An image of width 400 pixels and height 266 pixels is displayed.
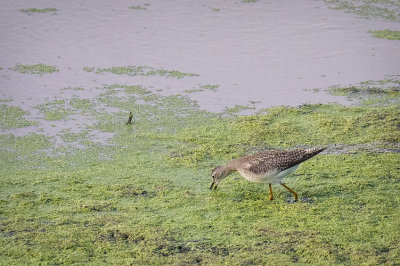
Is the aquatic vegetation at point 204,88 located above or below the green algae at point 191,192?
above

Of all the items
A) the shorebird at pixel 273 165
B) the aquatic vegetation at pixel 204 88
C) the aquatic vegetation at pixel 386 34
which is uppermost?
the aquatic vegetation at pixel 386 34

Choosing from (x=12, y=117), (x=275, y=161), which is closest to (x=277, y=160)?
(x=275, y=161)

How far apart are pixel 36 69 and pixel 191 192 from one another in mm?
5401

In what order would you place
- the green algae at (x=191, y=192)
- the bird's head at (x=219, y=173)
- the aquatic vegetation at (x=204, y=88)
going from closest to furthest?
the green algae at (x=191, y=192)
the bird's head at (x=219, y=173)
the aquatic vegetation at (x=204, y=88)

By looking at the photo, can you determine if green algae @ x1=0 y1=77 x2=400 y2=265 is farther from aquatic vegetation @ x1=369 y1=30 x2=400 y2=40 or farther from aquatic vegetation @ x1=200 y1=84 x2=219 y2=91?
aquatic vegetation @ x1=369 y1=30 x2=400 y2=40

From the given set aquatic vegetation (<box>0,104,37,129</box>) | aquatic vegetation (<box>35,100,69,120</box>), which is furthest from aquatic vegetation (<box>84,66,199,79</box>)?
aquatic vegetation (<box>0,104,37,129</box>)

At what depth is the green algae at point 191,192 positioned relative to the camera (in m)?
5.46

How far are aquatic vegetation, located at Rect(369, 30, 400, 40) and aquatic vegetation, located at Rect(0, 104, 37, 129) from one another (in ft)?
25.2

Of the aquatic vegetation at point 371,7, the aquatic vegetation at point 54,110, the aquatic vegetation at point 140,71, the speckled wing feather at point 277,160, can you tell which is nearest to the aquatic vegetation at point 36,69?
the aquatic vegetation at point 140,71

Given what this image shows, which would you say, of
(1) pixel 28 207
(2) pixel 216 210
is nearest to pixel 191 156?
(2) pixel 216 210

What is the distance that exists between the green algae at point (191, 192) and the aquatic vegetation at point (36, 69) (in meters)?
1.53

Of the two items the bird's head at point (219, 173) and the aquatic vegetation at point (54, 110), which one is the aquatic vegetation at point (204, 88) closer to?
the aquatic vegetation at point (54, 110)

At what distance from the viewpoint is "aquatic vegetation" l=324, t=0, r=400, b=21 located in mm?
14336

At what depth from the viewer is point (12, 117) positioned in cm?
903
